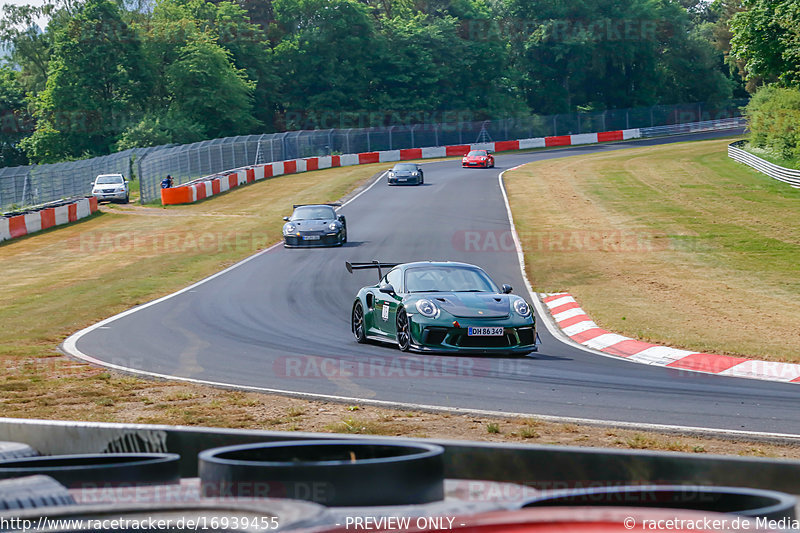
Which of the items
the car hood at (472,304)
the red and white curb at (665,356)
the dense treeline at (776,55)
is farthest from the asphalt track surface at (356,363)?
the dense treeline at (776,55)

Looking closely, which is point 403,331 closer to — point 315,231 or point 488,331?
point 488,331

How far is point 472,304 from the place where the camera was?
45.3 feet

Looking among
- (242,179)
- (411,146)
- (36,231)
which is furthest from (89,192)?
(411,146)

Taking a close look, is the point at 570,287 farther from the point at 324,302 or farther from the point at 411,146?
the point at 411,146

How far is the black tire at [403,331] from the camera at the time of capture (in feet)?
45.7

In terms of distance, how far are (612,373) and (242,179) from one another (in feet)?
154

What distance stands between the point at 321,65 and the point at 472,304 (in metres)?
81.5

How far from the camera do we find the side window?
48.6 feet

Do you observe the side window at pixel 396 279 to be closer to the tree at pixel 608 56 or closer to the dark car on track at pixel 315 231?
the dark car on track at pixel 315 231

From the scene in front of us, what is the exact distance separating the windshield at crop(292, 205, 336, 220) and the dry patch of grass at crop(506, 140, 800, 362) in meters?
6.40

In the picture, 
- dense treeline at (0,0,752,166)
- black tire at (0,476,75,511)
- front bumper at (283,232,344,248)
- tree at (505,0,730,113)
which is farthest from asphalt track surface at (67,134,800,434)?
tree at (505,0,730,113)

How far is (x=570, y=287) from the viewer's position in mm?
21188

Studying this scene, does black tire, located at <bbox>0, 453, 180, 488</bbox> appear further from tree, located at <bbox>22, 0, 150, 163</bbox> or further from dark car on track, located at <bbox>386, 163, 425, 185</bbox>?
tree, located at <bbox>22, 0, 150, 163</bbox>

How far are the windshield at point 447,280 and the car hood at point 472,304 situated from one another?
43 cm
